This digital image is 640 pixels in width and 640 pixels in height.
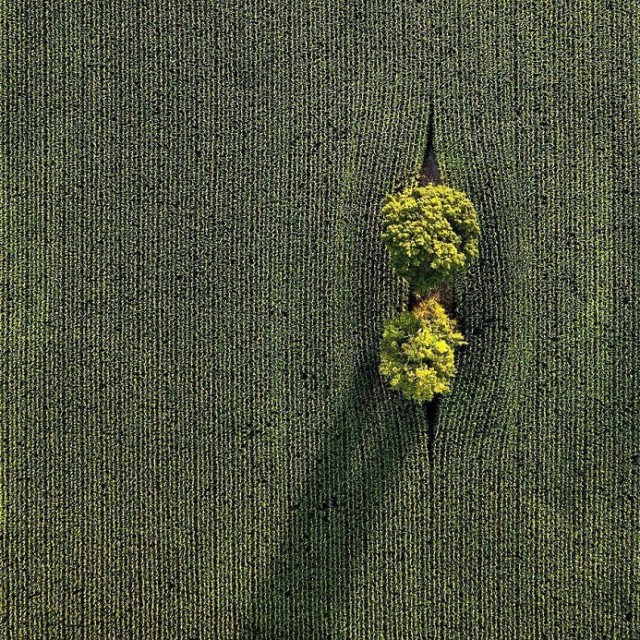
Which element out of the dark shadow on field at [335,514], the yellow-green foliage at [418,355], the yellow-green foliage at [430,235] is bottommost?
the dark shadow on field at [335,514]

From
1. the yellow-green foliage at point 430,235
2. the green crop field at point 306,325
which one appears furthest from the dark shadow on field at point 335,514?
the yellow-green foliage at point 430,235

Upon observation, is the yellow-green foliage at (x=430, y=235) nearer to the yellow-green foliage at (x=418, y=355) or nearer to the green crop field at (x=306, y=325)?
the yellow-green foliage at (x=418, y=355)

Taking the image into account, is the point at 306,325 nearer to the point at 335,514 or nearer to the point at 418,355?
the point at 418,355

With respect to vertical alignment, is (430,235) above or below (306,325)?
above

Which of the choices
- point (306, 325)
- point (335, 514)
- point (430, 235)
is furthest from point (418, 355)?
point (335, 514)

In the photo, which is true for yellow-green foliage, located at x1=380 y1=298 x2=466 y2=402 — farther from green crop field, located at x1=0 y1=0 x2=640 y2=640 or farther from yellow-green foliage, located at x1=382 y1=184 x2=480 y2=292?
green crop field, located at x1=0 y1=0 x2=640 y2=640

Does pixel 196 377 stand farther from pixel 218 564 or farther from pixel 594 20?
pixel 594 20
